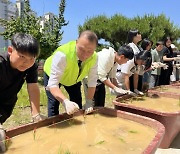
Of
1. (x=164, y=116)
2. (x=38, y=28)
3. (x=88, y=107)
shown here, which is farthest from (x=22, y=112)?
(x=38, y=28)

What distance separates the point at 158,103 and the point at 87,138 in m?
1.74

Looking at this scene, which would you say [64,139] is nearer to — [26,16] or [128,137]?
[128,137]

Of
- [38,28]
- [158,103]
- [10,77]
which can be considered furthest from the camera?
[38,28]

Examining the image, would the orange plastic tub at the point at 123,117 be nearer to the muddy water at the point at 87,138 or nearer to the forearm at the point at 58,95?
the muddy water at the point at 87,138

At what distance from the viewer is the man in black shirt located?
1.67m

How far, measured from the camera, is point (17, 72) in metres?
1.91

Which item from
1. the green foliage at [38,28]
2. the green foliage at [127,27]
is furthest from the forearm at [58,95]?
the green foliage at [127,27]

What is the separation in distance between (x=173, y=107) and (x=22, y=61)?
2191 mm

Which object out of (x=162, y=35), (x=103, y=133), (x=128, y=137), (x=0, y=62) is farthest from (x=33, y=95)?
(x=162, y=35)

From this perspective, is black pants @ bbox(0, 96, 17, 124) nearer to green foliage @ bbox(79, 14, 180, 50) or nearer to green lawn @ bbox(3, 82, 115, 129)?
green lawn @ bbox(3, 82, 115, 129)

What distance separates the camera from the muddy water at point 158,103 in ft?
10.4

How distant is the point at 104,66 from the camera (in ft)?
9.84

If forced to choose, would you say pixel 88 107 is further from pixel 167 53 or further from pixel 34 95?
pixel 167 53

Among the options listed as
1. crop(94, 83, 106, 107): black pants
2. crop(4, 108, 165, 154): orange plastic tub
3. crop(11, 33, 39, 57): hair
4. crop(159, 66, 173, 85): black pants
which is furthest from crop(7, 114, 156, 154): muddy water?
crop(159, 66, 173, 85): black pants
